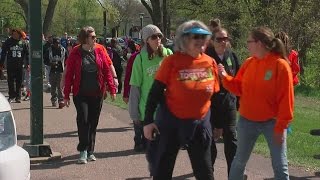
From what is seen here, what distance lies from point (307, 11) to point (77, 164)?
60.0ft

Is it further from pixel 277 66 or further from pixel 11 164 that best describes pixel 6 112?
pixel 277 66

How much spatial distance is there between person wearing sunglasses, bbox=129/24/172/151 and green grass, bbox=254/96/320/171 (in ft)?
6.90

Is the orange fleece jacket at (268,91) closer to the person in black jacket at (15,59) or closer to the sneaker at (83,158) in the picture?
the sneaker at (83,158)

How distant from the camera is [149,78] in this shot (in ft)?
23.4

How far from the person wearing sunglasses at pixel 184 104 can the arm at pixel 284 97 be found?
59 centimetres

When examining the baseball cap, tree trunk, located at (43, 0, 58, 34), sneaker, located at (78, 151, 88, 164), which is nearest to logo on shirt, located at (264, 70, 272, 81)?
the baseball cap

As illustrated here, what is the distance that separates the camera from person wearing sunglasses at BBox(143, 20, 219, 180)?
4.84 m

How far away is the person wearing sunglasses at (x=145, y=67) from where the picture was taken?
693 centimetres

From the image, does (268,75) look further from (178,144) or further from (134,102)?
(134,102)

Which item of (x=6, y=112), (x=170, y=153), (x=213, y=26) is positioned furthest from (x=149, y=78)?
(x=6, y=112)

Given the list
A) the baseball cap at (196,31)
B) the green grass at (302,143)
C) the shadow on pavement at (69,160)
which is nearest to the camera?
the baseball cap at (196,31)

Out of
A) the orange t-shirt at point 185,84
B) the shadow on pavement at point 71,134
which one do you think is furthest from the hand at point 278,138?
the shadow on pavement at point 71,134

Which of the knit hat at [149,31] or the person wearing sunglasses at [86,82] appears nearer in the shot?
the knit hat at [149,31]

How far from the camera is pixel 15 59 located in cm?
1455
